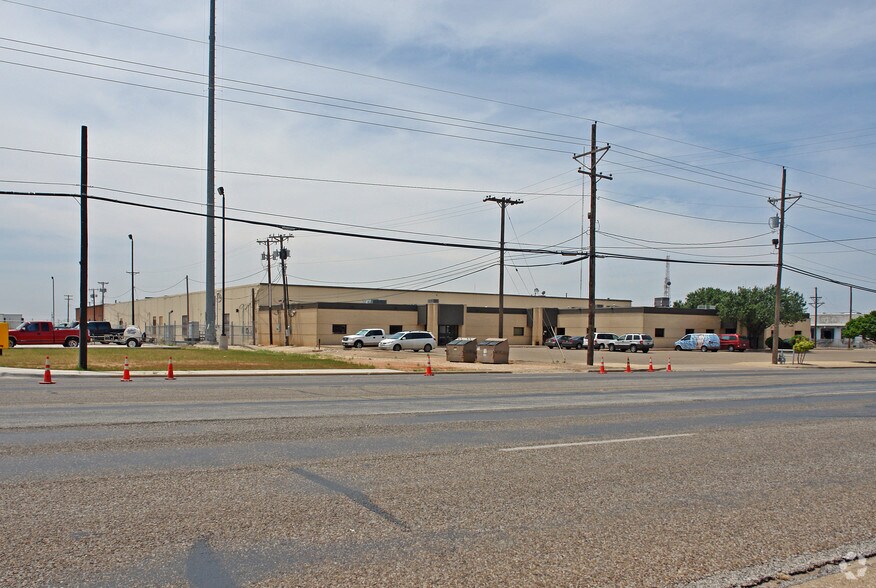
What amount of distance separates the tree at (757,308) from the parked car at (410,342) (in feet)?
114

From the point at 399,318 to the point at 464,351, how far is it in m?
33.8

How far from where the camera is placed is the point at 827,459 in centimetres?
953

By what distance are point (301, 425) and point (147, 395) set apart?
664cm

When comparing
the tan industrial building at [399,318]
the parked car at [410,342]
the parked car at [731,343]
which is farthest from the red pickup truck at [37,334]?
the parked car at [731,343]

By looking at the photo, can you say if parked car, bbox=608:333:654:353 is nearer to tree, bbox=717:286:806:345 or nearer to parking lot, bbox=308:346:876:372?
parking lot, bbox=308:346:876:372

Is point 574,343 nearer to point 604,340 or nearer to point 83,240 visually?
point 604,340

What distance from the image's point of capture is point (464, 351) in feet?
131

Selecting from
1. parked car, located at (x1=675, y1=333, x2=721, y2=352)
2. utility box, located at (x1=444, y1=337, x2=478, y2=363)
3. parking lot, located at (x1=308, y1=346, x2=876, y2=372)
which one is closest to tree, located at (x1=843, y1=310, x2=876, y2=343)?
parking lot, located at (x1=308, y1=346, x2=876, y2=372)

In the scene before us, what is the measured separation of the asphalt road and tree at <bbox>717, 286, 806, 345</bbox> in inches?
2562

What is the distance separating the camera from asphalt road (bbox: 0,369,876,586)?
510cm

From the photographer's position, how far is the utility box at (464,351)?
131 feet

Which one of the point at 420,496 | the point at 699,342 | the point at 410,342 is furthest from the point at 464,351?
the point at 699,342

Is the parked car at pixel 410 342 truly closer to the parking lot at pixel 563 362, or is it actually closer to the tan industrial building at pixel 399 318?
the parking lot at pixel 563 362

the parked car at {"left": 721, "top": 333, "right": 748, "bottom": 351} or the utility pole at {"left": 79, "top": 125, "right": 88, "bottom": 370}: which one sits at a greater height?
the utility pole at {"left": 79, "top": 125, "right": 88, "bottom": 370}
